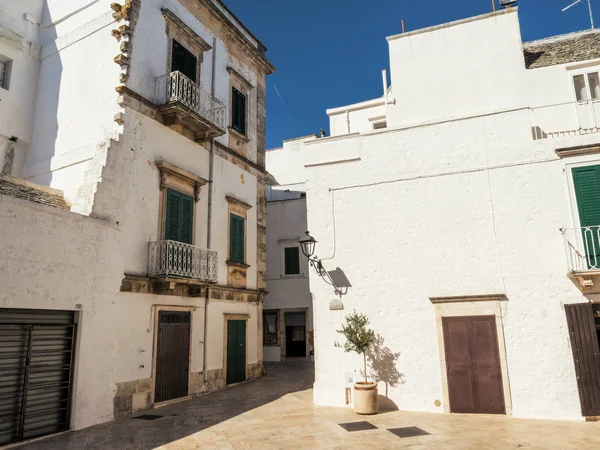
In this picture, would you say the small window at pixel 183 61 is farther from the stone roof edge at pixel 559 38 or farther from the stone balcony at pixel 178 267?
the stone roof edge at pixel 559 38

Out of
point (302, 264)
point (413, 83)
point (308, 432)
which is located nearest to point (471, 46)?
point (413, 83)

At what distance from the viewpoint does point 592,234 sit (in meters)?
9.30

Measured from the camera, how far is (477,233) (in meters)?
10.4

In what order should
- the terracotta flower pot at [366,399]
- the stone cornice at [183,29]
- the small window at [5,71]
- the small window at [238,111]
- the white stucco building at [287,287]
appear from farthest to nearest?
the white stucco building at [287,287], the small window at [238,111], the stone cornice at [183,29], the small window at [5,71], the terracotta flower pot at [366,399]

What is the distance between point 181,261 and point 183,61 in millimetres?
6538

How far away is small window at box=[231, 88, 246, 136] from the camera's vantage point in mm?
16469

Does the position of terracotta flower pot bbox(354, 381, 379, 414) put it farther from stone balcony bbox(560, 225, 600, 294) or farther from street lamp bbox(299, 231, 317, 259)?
stone balcony bbox(560, 225, 600, 294)

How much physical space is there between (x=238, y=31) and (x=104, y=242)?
10.6m

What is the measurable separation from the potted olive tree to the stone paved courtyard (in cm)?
26

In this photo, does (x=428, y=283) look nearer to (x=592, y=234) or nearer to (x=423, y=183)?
(x=423, y=183)

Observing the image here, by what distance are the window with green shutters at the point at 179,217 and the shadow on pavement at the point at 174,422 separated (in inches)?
182

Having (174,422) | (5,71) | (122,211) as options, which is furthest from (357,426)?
(5,71)

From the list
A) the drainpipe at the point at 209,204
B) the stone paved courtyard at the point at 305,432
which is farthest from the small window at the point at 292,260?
the stone paved courtyard at the point at 305,432

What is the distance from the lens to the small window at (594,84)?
1144 cm
